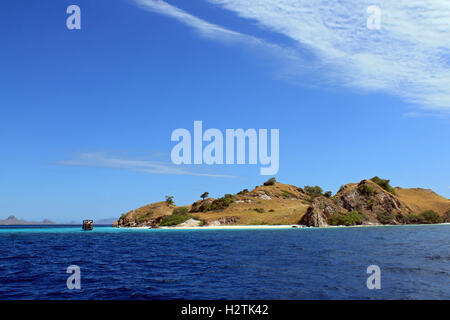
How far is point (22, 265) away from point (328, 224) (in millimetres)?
148380

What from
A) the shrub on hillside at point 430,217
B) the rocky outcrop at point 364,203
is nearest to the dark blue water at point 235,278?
the rocky outcrop at point 364,203

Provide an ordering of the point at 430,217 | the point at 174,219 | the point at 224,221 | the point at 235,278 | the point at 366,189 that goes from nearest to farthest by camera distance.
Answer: the point at 235,278 → the point at 224,221 → the point at 174,219 → the point at 366,189 → the point at 430,217

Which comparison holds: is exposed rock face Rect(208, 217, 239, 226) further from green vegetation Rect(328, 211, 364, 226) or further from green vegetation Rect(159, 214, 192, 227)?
green vegetation Rect(328, 211, 364, 226)

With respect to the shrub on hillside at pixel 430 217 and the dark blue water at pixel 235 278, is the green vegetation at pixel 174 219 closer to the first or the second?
the shrub on hillside at pixel 430 217

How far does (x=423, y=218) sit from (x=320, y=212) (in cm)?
7429

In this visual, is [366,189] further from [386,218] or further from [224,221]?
[224,221]

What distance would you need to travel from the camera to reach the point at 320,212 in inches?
6339

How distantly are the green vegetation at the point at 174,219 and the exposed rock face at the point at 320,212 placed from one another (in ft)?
212

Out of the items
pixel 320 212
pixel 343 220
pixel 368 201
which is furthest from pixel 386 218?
pixel 320 212

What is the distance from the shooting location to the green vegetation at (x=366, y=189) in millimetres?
187000

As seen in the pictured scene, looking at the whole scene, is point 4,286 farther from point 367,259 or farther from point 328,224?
point 328,224

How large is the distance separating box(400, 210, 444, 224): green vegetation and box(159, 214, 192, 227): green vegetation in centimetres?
12321

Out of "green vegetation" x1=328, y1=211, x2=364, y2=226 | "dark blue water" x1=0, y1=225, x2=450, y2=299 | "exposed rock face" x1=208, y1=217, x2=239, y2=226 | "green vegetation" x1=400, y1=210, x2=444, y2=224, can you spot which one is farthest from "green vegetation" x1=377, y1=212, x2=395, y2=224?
"dark blue water" x1=0, y1=225, x2=450, y2=299

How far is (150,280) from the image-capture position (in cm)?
2589
